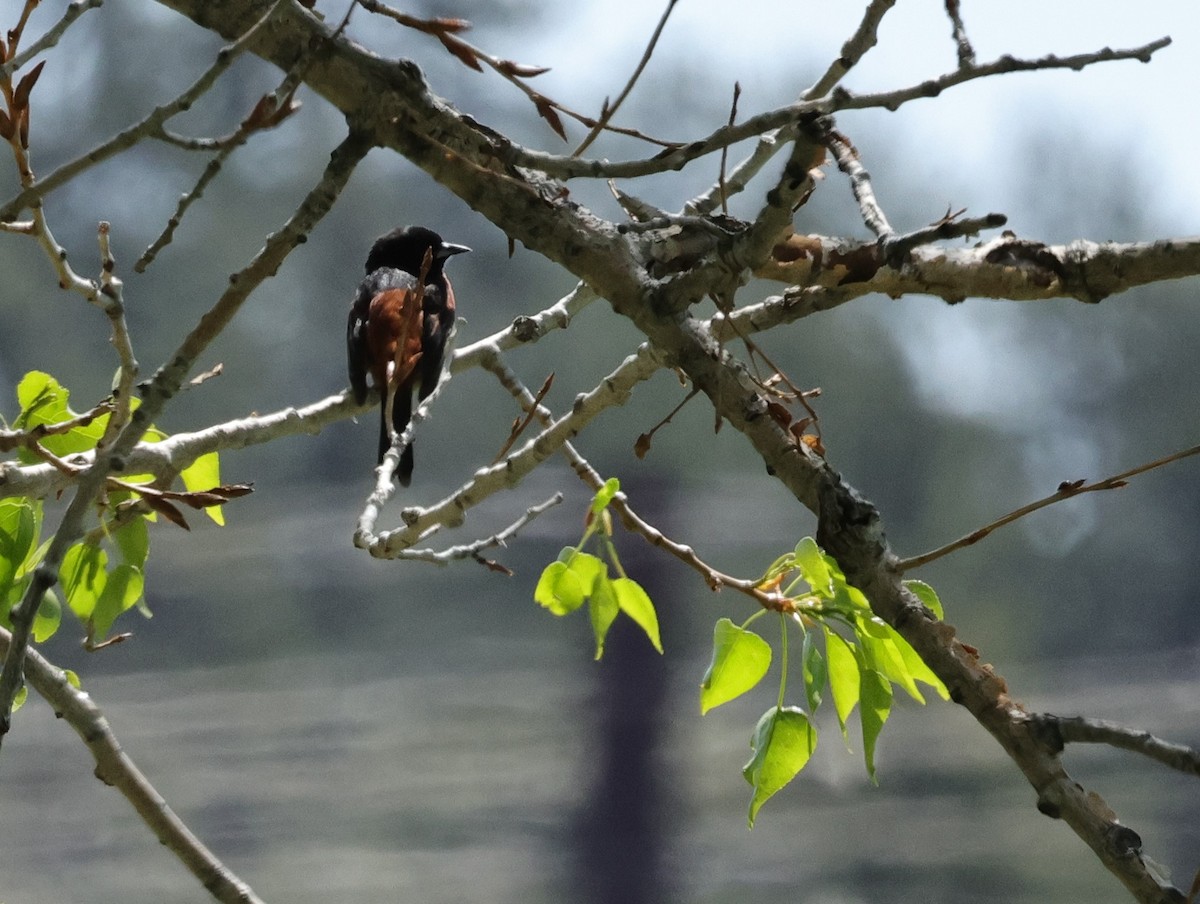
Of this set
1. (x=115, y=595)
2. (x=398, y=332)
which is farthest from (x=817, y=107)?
(x=398, y=332)

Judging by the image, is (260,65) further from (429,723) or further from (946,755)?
(946,755)

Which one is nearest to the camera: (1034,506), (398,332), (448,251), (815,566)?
(1034,506)

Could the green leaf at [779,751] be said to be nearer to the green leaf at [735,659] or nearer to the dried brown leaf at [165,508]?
the green leaf at [735,659]

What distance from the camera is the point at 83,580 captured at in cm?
108

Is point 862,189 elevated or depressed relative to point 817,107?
elevated

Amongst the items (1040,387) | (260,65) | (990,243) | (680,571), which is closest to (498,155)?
(990,243)

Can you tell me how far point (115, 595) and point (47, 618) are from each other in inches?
3.9

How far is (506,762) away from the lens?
3.93 metres

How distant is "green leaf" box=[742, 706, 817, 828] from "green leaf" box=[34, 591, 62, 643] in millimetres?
605

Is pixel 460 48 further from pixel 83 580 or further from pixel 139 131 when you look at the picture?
pixel 83 580

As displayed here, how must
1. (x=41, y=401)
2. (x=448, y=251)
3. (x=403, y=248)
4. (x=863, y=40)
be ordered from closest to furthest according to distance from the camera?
(x=863, y=40) → (x=41, y=401) → (x=448, y=251) → (x=403, y=248)

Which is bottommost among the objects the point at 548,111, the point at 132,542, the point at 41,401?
the point at 132,542

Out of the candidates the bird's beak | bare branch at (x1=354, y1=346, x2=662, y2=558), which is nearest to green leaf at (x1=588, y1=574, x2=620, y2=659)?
bare branch at (x1=354, y1=346, x2=662, y2=558)

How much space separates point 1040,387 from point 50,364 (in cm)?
336
